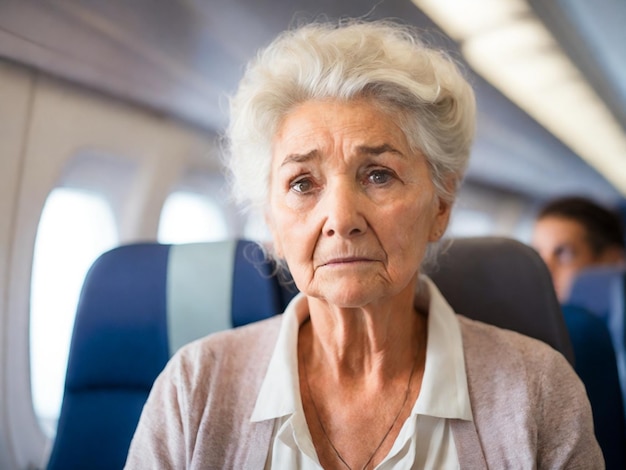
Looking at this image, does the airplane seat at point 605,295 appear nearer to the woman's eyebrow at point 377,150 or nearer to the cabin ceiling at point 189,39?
the cabin ceiling at point 189,39

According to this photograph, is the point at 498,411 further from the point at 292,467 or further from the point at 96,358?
the point at 96,358

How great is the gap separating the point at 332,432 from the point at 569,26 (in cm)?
167

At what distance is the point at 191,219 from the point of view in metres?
3.61

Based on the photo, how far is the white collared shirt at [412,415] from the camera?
1303 mm

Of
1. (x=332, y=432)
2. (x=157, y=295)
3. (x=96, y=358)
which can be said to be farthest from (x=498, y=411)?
(x=96, y=358)

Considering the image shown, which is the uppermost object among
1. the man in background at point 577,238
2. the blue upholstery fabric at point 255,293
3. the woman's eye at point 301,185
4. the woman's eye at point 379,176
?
the man in background at point 577,238

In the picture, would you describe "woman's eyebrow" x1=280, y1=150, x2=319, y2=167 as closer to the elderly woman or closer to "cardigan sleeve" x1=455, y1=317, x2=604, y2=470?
the elderly woman

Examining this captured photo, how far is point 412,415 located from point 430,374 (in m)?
0.10

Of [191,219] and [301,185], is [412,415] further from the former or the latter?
[191,219]

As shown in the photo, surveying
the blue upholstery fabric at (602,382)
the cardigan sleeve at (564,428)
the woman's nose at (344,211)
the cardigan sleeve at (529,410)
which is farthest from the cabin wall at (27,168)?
the blue upholstery fabric at (602,382)

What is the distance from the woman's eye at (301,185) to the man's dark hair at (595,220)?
8.85 feet

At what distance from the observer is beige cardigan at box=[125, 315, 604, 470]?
4.29ft

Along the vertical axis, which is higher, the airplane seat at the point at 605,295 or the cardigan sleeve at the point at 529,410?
the airplane seat at the point at 605,295

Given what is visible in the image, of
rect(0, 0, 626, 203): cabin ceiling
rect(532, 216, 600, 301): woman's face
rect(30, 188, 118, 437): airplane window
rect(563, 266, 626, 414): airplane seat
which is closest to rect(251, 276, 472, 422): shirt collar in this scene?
rect(0, 0, 626, 203): cabin ceiling
